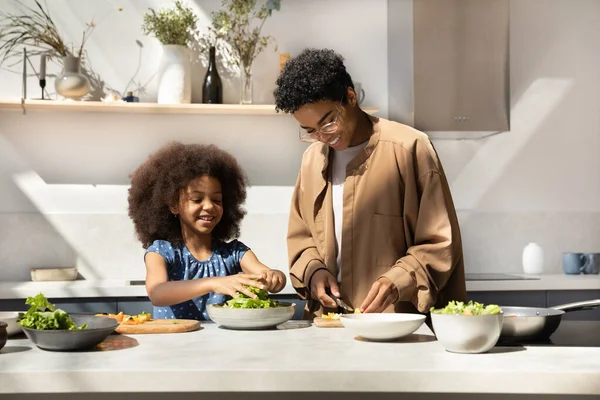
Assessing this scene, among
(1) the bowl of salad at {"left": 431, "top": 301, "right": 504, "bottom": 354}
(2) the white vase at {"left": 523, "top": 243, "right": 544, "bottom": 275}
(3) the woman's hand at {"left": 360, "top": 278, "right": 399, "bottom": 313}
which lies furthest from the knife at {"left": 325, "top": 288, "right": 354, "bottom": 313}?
(2) the white vase at {"left": 523, "top": 243, "right": 544, "bottom": 275}

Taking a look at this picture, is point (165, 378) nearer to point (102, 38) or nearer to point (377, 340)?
point (377, 340)

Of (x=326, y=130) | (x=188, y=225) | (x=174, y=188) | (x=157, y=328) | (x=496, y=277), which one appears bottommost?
(x=496, y=277)

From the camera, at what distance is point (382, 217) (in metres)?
2.47

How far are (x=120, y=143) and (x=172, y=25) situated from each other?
27.9 inches

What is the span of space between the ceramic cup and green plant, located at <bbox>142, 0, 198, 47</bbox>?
2391mm

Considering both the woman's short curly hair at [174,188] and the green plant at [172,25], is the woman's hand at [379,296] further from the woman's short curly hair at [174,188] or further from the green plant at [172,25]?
the green plant at [172,25]

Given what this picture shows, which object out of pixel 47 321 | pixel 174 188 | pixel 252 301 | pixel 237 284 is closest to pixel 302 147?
pixel 174 188

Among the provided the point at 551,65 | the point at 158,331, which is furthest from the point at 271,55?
the point at 158,331

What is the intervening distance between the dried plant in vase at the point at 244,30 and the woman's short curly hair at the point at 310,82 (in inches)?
75.4

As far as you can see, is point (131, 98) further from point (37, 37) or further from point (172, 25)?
point (37, 37)

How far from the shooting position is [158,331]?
6.29ft

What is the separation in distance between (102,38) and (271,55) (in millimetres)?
942

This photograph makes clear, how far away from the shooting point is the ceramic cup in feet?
13.7

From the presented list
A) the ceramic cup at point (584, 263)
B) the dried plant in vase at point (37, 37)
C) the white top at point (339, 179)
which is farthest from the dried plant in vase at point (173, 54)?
the ceramic cup at point (584, 263)
